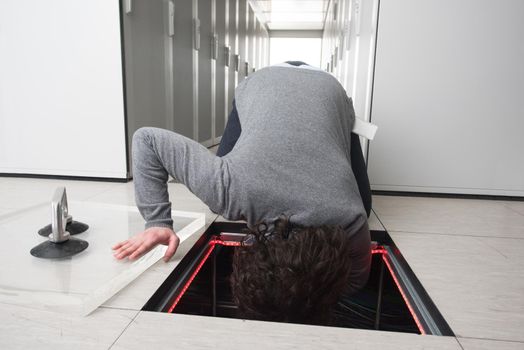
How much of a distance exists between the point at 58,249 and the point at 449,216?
151 centimetres

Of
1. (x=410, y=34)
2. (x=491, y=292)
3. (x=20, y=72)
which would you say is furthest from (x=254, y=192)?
(x=20, y=72)

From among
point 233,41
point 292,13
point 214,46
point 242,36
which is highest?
point 292,13

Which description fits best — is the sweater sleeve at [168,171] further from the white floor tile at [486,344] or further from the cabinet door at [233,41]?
the cabinet door at [233,41]

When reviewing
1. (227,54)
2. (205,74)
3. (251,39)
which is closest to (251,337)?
(205,74)

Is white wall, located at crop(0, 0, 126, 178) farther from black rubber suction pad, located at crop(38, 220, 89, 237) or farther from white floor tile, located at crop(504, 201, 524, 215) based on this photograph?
white floor tile, located at crop(504, 201, 524, 215)

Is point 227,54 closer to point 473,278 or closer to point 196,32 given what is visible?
point 196,32

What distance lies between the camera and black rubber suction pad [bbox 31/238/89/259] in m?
1.15

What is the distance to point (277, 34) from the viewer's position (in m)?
10.1

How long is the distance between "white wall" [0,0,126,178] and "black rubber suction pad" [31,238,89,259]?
1.10 m

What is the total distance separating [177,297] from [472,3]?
1.89 m

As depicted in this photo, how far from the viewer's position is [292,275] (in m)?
0.80

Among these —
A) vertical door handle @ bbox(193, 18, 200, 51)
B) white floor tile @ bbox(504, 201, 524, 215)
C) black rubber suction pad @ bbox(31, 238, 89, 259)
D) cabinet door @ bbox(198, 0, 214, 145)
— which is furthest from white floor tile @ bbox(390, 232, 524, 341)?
cabinet door @ bbox(198, 0, 214, 145)

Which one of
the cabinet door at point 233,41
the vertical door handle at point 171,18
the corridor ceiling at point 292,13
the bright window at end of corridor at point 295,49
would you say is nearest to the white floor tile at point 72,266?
the vertical door handle at point 171,18

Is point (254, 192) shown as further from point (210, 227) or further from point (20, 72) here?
point (20, 72)
